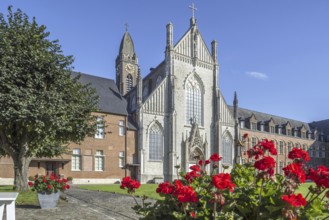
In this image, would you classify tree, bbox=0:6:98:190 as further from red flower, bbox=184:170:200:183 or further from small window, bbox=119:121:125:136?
small window, bbox=119:121:125:136

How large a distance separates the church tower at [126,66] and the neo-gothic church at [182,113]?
990cm

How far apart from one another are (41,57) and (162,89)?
23.4 m

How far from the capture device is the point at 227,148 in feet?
139

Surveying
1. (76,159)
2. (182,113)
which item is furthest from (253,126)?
(76,159)

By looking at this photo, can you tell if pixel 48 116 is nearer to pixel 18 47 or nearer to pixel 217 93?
pixel 18 47

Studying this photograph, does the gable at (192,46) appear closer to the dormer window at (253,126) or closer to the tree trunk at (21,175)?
the dormer window at (253,126)

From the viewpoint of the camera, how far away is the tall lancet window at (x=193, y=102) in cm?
4000

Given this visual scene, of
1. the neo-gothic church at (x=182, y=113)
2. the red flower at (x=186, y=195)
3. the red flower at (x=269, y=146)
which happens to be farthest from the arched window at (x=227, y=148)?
the red flower at (x=186, y=195)

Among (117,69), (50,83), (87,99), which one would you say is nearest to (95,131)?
(87,99)

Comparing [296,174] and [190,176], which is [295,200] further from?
[190,176]

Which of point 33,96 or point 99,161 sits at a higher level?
point 33,96

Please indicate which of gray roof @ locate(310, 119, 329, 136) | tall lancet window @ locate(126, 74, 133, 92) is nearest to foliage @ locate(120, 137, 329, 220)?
tall lancet window @ locate(126, 74, 133, 92)

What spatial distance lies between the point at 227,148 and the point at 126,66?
25476 mm

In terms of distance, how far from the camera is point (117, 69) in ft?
191
